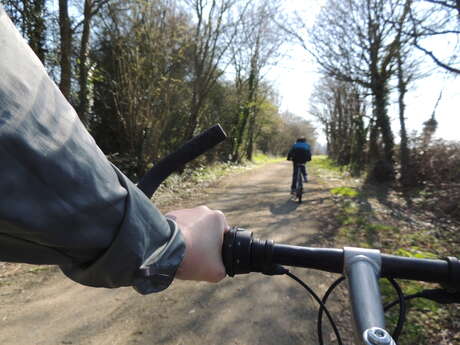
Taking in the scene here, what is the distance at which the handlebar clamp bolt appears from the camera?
0.62 meters

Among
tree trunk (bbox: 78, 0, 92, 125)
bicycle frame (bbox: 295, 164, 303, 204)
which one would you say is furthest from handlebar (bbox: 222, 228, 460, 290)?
tree trunk (bbox: 78, 0, 92, 125)

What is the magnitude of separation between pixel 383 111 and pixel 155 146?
31.1 ft

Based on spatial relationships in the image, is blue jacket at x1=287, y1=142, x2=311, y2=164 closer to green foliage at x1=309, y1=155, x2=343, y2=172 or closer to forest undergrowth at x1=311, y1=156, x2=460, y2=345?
forest undergrowth at x1=311, y1=156, x2=460, y2=345

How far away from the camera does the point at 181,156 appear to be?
1.14m

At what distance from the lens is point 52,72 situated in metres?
7.87

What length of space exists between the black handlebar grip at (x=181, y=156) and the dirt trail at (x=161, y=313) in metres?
2.29

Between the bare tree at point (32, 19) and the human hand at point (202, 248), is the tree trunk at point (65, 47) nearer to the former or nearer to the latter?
the bare tree at point (32, 19)

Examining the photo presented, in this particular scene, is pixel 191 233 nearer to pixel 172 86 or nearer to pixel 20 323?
pixel 20 323

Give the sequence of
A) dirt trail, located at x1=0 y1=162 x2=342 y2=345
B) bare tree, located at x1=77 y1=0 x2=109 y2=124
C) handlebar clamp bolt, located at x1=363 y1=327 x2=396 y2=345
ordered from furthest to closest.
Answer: bare tree, located at x1=77 y1=0 x2=109 y2=124, dirt trail, located at x1=0 y1=162 x2=342 y2=345, handlebar clamp bolt, located at x1=363 y1=327 x2=396 y2=345

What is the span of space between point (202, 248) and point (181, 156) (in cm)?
44

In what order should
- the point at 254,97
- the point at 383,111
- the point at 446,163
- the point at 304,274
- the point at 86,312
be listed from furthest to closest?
the point at 254,97, the point at 383,111, the point at 446,163, the point at 304,274, the point at 86,312

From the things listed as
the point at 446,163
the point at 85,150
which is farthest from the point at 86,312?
the point at 446,163

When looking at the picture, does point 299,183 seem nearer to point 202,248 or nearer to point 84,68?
point 84,68

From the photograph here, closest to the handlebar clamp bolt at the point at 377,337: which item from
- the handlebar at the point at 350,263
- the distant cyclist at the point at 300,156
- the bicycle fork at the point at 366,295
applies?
the bicycle fork at the point at 366,295
